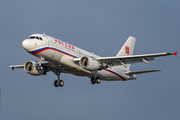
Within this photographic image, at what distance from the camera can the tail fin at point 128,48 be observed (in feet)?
191

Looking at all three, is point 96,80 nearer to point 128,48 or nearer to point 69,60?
point 69,60

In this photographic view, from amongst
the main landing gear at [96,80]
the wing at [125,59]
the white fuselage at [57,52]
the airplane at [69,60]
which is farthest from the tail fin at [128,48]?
the wing at [125,59]

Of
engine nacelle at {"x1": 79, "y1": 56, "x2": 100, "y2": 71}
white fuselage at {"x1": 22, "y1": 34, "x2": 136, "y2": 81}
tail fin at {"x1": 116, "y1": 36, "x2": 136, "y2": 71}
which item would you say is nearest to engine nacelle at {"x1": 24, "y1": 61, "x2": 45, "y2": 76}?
white fuselage at {"x1": 22, "y1": 34, "x2": 136, "y2": 81}

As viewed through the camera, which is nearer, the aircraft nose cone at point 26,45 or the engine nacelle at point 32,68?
the aircraft nose cone at point 26,45

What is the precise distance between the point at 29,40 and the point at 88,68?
29.2 ft

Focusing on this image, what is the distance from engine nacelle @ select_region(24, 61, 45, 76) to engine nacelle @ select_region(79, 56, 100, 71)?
7345mm

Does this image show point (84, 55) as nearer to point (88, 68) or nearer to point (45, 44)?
point (88, 68)

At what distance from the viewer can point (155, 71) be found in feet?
162

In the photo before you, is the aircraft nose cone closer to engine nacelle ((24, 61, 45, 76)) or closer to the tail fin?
engine nacelle ((24, 61, 45, 76))

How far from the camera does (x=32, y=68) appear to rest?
48188 millimetres

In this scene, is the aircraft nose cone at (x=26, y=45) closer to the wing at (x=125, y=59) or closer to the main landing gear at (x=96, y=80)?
the wing at (x=125, y=59)

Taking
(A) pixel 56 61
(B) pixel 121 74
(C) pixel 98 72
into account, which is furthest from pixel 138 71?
(A) pixel 56 61

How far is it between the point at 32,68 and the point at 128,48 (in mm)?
19874

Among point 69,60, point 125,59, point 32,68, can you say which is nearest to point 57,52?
point 69,60
